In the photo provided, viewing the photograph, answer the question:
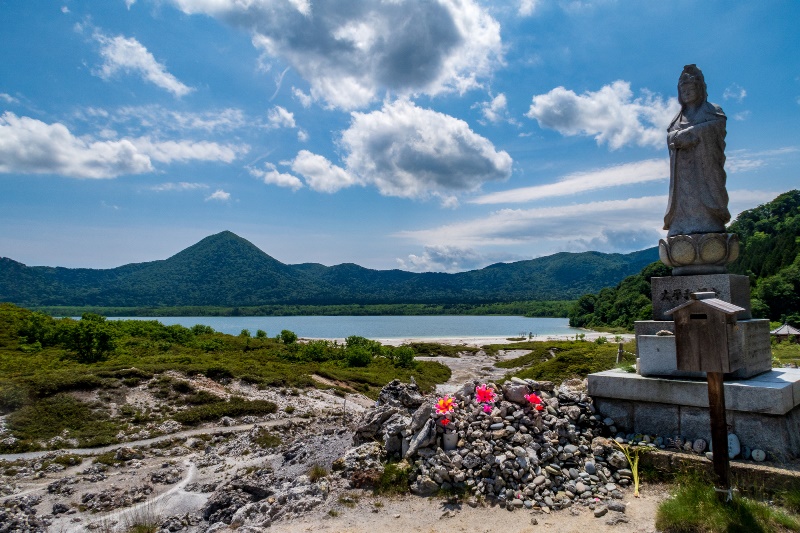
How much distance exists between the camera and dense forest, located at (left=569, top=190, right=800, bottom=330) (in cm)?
5872

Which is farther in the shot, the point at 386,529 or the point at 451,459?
the point at 451,459

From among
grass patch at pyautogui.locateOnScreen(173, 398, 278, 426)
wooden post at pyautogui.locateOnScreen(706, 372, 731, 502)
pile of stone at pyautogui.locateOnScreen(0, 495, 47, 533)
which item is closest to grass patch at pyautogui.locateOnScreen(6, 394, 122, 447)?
grass patch at pyautogui.locateOnScreen(173, 398, 278, 426)

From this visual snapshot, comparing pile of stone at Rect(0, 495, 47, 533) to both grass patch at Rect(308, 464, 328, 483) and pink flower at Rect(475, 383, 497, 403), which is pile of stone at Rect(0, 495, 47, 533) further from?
pink flower at Rect(475, 383, 497, 403)

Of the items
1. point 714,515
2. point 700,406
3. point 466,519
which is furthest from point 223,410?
point 714,515

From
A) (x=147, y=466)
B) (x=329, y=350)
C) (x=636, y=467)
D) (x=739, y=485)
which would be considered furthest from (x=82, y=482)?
(x=329, y=350)

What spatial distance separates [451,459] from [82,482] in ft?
37.4

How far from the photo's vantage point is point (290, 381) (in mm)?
27094

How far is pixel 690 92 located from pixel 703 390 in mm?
6255

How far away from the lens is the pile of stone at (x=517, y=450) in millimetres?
7242

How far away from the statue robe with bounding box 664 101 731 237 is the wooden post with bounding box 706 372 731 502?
4694 mm

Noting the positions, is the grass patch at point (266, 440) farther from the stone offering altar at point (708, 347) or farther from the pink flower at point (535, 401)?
the stone offering altar at point (708, 347)

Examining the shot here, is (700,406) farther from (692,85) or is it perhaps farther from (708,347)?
(692,85)

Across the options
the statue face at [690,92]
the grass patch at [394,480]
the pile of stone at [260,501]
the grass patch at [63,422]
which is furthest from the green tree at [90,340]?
the statue face at [690,92]

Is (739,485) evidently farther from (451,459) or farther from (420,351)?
(420,351)
